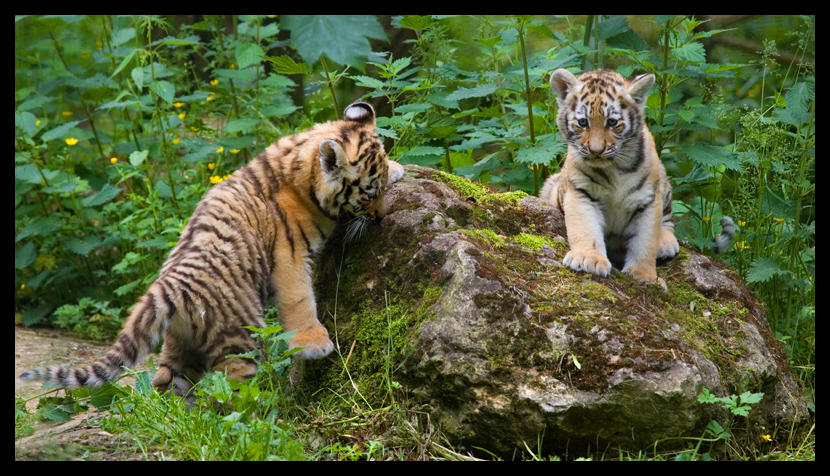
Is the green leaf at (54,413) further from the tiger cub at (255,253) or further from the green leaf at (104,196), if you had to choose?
the green leaf at (104,196)

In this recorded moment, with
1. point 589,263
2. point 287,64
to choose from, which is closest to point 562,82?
point 589,263

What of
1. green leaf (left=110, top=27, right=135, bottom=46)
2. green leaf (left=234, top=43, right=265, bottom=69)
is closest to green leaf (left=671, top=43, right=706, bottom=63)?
green leaf (left=234, top=43, right=265, bottom=69)

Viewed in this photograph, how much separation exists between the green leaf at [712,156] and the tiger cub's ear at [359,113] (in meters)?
2.31

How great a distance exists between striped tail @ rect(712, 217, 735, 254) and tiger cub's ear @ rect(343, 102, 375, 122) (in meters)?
2.80

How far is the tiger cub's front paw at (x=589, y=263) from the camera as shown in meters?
4.24

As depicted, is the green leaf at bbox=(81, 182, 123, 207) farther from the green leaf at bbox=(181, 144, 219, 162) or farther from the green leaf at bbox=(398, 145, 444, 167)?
the green leaf at bbox=(398, 145, 444, 167)

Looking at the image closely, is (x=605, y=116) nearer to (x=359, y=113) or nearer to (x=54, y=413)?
(x=359, y=113)

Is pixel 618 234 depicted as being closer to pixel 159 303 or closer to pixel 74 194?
pixel 159 303

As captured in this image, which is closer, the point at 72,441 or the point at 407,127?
the point at 72,441

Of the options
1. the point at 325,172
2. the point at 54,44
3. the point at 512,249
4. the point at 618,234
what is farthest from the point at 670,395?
the point at 54,44

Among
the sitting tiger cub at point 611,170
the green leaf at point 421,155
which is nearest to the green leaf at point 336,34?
the sitting tiger cub at point 611,170

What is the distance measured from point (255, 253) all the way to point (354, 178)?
808 millimetres

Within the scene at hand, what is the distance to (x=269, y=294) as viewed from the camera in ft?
15.1

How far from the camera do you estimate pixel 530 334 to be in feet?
11.9
